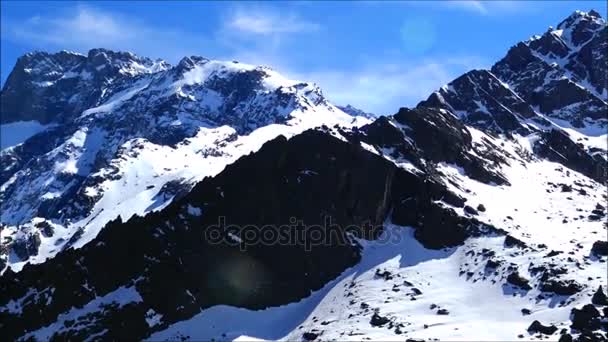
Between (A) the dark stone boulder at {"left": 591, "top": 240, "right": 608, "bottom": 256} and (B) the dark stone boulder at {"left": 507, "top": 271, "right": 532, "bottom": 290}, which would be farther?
(A) the dark stone boulder at {"left": 591, "top": 240, "right": 608, "bottom": 256}

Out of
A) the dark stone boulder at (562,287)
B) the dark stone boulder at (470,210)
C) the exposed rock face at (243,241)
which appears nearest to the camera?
the dark stone boulder at (562,287)

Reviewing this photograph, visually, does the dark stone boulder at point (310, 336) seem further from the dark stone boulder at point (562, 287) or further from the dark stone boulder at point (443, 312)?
the dark stone boulder at point (562, 287)

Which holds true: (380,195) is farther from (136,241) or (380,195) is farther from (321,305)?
(136,241)

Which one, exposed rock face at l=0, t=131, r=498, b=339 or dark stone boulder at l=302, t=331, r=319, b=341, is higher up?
exposed rock face at l=0, t=131, r=498, b=339

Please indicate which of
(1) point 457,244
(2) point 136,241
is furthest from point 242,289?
(1) point 457,244

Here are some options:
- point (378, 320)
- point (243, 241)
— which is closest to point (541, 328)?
point (378, 320)

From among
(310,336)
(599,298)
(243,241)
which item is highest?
(243,241)

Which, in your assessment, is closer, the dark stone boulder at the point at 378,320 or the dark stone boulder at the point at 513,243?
the dark stone boulder at the point at 378,320

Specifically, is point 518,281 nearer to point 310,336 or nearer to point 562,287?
point 562,287

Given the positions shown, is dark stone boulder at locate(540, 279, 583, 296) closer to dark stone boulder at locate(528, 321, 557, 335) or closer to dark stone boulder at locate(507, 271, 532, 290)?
dark stone boulder at locate(507, 271, 532, 290)

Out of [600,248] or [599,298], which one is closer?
[599,298]

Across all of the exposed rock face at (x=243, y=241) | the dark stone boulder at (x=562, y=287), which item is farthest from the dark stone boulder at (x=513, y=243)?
the dark stone boulder at (x=562, y=287)

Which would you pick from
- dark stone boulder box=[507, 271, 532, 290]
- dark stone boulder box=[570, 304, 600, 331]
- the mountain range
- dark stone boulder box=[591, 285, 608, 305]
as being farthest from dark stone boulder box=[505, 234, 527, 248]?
dark stone boulder box=[570, 304, 600, 331]

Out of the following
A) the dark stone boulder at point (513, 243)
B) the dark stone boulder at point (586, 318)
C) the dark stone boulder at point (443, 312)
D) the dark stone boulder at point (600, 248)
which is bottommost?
the dark stone boulder at point (586, 318)
